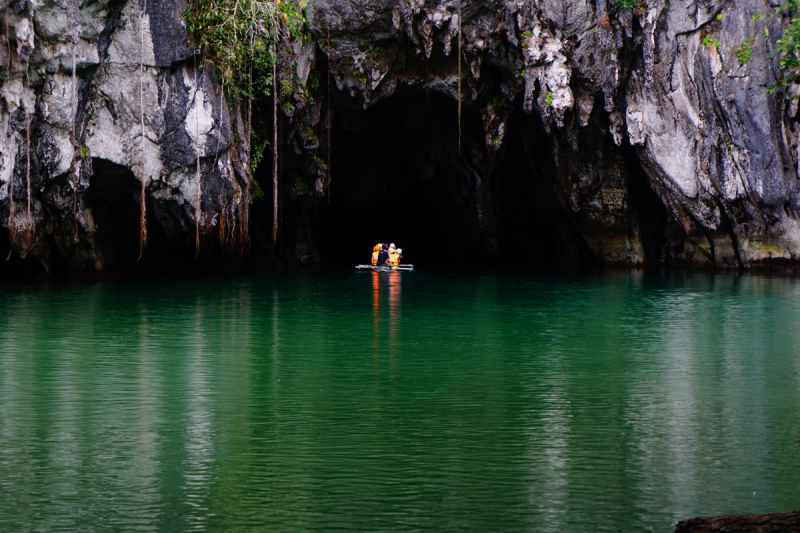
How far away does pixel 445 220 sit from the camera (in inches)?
1473

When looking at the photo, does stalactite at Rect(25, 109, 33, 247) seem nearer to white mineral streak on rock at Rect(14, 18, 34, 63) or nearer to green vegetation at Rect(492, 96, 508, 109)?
white mineral streak on rock at Rect(14, 18, 34, 63)

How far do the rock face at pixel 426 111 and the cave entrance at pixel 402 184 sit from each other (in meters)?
0.33

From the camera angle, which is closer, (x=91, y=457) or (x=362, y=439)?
(x=91, y=457)

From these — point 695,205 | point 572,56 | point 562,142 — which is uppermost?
point 572,56

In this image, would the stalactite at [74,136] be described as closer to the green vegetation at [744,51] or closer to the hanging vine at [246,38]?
the hanging vine at [246,38]

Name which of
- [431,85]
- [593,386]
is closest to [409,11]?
[431,85]

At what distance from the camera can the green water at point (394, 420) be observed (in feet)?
18.1

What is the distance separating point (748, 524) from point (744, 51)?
20908 mm

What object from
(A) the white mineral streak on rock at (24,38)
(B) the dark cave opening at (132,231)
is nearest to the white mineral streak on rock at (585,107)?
(B) the dark cave opening at (132,231)

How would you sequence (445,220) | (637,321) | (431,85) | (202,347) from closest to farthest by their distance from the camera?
(202,347) → (637,321) → (431,85) → (445,220)

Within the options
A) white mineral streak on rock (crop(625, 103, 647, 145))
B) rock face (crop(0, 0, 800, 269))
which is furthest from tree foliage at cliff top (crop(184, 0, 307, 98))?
white mineral streak on rock (crop(625, 103, 647, 145))

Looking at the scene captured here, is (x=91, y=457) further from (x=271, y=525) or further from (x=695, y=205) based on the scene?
(x=695, y=205)

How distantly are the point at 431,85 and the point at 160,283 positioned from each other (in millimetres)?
9150

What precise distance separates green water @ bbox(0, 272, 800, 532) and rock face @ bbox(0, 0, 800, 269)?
270 inches
